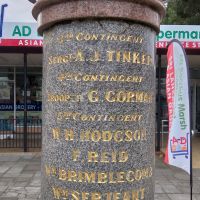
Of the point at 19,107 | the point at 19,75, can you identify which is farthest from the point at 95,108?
the point at 19,75

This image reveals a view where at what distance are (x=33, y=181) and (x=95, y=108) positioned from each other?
5448 mm

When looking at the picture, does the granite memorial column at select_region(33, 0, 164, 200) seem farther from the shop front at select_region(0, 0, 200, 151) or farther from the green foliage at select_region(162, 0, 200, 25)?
the green foliage at select_region(162, 0, 200, 25)

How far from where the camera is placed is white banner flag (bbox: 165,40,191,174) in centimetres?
503

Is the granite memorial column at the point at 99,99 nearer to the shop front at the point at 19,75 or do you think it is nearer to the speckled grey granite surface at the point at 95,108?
the speckled grey granite surface at the point at 95,108

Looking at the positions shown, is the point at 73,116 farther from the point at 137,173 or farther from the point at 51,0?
the point at 51,0

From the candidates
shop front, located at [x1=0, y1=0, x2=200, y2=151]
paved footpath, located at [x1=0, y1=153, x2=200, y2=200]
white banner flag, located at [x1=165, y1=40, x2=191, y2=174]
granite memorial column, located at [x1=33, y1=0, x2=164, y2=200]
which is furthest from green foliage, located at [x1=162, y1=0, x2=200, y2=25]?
granite memorial column, located at [x1=33, y1=0, x2=164, y2=200]

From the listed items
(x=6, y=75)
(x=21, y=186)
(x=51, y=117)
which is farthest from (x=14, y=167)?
(x=6, y=75)

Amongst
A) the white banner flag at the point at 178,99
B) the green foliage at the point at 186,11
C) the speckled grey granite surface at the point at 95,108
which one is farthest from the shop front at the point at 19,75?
the green foliage at the point at 186,11

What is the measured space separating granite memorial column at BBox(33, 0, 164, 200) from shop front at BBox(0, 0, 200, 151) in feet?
26.1

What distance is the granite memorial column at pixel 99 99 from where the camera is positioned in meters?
3.65

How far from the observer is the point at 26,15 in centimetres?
1206

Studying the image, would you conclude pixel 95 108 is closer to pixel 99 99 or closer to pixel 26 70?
pixel 99 99

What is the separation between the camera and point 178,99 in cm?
505

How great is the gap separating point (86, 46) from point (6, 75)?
14.7 meters
